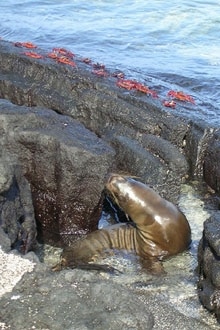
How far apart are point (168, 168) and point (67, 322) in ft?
12.9

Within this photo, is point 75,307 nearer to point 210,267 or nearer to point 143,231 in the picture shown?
point 210,267

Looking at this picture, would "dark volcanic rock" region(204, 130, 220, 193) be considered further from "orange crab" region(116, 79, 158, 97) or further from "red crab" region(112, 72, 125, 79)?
"red crab" region(112, 72, 125, 79)

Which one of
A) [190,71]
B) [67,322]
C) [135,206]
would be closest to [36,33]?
[190,71]

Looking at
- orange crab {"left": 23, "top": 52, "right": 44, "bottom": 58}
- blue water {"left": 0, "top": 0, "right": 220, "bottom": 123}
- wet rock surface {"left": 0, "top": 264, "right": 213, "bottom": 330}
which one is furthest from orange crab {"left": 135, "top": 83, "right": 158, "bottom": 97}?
wet rock surface {"left": 0, "top": 264, "right": 213, "bottom": 330}

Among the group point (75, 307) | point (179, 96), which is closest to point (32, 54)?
point (179, 96)

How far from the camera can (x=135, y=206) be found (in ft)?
20.5

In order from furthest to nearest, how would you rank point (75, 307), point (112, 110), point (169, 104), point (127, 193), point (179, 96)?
point (179, 96), point (169, 104), point (112, 110), point (127, 193), point (75, 307)

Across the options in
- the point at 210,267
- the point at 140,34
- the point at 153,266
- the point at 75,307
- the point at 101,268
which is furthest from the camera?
the point at 140,34

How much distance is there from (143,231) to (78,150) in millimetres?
1157

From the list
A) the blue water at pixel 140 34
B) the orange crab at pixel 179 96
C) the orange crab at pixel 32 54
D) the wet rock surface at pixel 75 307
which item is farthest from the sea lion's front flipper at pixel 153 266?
the orange crab at pixel 32 54

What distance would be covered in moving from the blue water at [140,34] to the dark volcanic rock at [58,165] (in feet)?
8.93

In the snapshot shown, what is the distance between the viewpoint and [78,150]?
6.25m

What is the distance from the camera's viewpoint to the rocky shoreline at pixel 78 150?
5750mm

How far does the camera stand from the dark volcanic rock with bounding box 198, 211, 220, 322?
497 cm
